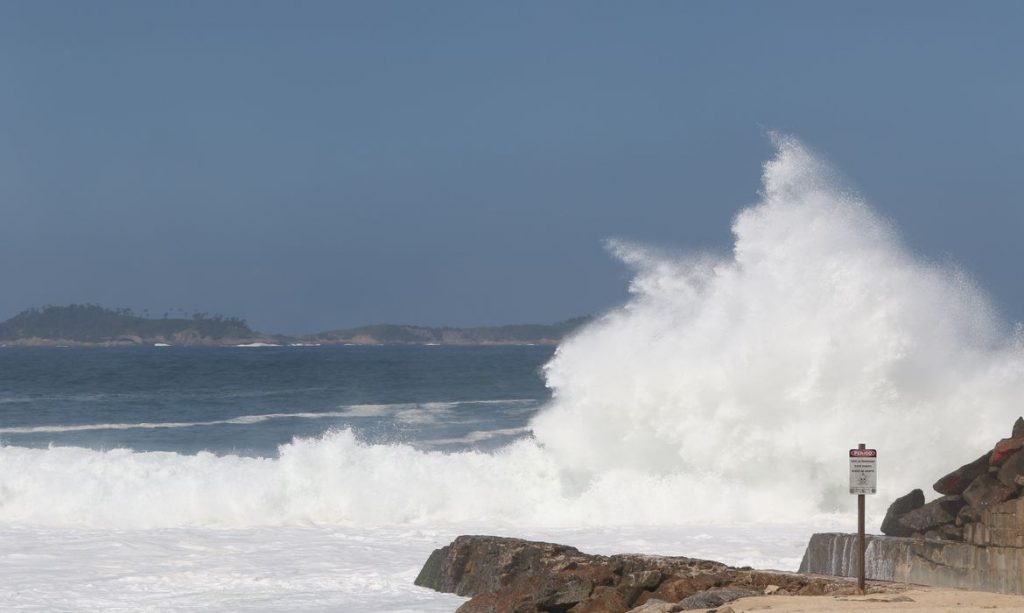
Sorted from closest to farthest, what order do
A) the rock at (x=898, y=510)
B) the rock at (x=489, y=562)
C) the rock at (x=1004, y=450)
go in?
the rock at (x=1004, y=450), the rock at (x=489, y=562), the rock at (x=898, y=510)

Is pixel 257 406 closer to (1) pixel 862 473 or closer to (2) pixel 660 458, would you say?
(2) pixel 660 458

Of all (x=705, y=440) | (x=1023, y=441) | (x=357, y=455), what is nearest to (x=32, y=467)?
(x=357, y=455)

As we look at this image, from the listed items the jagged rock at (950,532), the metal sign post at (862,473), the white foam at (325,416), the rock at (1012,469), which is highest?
the white foam at (325,416)

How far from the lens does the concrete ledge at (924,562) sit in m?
11.7

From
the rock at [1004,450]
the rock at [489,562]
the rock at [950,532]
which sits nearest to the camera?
the rock at [950,532]

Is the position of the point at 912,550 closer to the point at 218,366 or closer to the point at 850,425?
the point at 850,425

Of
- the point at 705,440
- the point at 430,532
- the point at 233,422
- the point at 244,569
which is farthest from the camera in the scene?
the point at 233,422

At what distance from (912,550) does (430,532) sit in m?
7.52

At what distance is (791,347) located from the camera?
22141 millimetres

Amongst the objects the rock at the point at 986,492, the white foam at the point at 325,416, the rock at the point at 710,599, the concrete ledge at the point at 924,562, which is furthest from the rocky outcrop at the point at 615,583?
the white foam at the point at 325,416

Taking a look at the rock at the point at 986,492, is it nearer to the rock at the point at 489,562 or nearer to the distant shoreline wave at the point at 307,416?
the rock at the point at 489,562

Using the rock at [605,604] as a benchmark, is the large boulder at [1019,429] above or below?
above

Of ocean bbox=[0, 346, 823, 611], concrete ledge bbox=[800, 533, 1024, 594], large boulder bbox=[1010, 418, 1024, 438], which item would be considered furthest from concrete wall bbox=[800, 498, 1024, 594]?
ocean bbox=[0, 346, 823, 611]

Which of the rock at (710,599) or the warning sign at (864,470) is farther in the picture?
the warning sign at (864,470)
